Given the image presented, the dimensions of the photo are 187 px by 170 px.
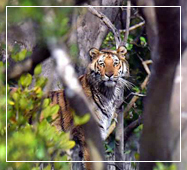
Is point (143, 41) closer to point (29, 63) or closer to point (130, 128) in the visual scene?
point (130, 128)

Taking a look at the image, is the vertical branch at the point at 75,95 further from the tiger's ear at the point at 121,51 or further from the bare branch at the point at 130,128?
the tiger's ear at the point at 121,51

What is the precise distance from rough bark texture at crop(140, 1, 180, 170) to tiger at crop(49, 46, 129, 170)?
216 centimetres

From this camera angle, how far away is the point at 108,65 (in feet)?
15.3

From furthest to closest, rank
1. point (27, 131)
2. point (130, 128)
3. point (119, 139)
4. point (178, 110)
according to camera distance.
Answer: point (130, 128) < point (119, 139) < point (178, 110) < point (27, 131)

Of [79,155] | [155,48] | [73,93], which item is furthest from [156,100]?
[79,155]

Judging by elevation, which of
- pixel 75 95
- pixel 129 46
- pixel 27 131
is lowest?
pixel 27 131

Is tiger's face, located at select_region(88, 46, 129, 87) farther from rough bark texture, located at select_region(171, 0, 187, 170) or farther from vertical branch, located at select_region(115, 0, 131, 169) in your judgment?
rough bark texture, located at select_region(171, 0, 187, 170)

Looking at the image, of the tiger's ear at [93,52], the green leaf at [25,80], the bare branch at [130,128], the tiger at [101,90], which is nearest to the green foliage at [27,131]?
the green leaf at [25,80]

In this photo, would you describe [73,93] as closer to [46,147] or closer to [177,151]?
[46,147]

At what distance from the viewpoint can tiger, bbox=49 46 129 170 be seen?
456cm

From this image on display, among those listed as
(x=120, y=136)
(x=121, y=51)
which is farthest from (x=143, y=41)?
(x=120, y=136)

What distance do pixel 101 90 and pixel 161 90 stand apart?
295 centimetres

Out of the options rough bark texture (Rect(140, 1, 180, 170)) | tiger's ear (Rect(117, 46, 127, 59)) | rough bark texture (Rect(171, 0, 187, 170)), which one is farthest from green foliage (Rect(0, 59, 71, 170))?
tiger's ear (Rect(117, 46, 127, 59))

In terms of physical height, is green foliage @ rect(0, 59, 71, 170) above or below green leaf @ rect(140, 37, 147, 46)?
below
